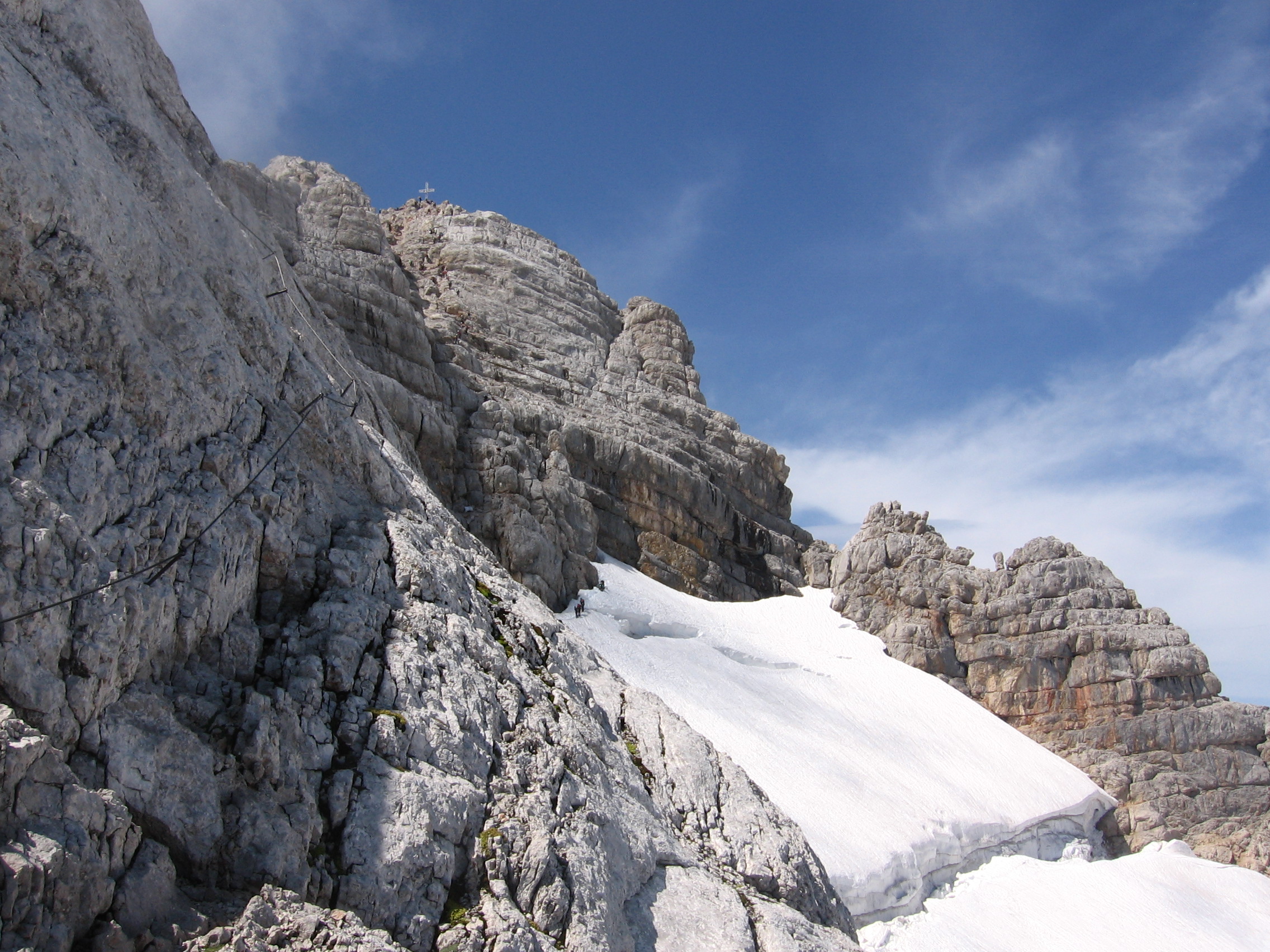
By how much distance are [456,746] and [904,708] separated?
38.2 metres

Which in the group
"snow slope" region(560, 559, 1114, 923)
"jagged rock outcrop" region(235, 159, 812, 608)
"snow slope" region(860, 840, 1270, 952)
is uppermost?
"jagged rock outcrop" region(235, 159, 812, 608)

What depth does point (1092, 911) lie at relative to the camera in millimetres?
33438

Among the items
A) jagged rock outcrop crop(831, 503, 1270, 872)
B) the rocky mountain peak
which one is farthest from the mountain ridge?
the rocky mountain peak

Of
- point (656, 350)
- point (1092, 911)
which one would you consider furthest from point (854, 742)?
point (656, 350)

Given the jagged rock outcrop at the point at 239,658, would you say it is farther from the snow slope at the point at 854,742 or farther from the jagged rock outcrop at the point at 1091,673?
the jagged rock outcrop at the point at 1091,673

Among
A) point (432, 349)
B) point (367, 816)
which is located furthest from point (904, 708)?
point (367, 816)

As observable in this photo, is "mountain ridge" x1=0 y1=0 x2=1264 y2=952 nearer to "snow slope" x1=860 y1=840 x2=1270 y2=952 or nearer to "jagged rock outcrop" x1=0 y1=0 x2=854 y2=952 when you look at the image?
"jagged rock outcrop" x1=0 y1=0 x2=854 y2=952

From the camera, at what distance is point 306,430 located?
49.9 feet

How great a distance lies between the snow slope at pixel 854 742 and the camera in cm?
3058

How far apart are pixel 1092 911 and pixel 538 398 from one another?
131 feet

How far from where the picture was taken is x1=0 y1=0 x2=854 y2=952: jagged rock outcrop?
8.63 m

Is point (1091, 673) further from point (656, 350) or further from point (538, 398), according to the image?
point (656, 350)

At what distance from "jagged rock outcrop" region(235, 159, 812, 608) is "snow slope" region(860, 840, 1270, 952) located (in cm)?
2164

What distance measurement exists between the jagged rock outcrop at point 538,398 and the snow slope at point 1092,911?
71.0 ft
